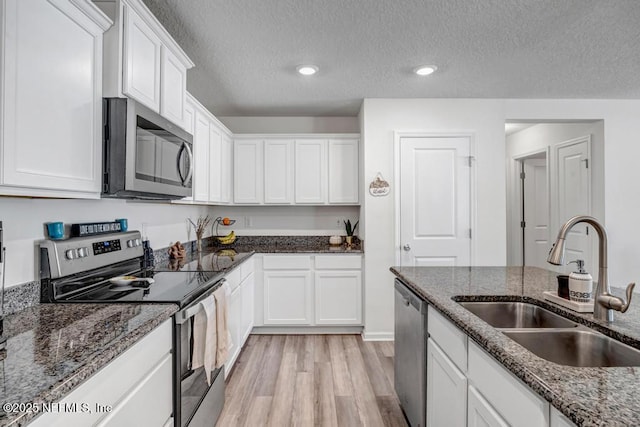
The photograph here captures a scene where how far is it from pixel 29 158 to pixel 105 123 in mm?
429

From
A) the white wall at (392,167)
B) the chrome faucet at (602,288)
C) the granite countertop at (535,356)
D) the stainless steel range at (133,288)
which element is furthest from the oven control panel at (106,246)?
the white wall at (392,167)

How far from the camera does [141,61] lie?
1.68m

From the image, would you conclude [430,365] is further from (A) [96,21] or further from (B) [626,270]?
(B) [626,270]

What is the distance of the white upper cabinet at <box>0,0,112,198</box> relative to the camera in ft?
3.50

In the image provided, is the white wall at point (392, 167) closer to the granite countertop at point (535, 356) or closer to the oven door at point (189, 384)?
the granite countertop at point (535, 356)

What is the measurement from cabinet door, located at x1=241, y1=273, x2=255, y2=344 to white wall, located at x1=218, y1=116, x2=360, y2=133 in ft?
6.16

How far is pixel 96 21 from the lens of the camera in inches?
Result: 57.0

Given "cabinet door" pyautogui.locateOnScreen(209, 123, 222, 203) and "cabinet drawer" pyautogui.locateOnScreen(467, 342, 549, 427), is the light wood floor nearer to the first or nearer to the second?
"cabinet drawer" pyautogui.locateOnScreen(467, 342, 549, 427)

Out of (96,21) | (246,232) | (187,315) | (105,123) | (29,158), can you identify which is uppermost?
(96,21)

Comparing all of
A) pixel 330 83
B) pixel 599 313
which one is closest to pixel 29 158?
pixel 599 313

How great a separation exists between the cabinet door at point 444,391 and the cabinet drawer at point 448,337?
3 cm

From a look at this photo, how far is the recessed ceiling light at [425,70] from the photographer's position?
107 inches

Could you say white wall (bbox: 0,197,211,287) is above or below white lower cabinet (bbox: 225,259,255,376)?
above

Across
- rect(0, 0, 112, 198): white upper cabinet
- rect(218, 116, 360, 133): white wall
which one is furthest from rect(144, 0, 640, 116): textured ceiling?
rect(0, 0, 112, 198): white upper cabinet
